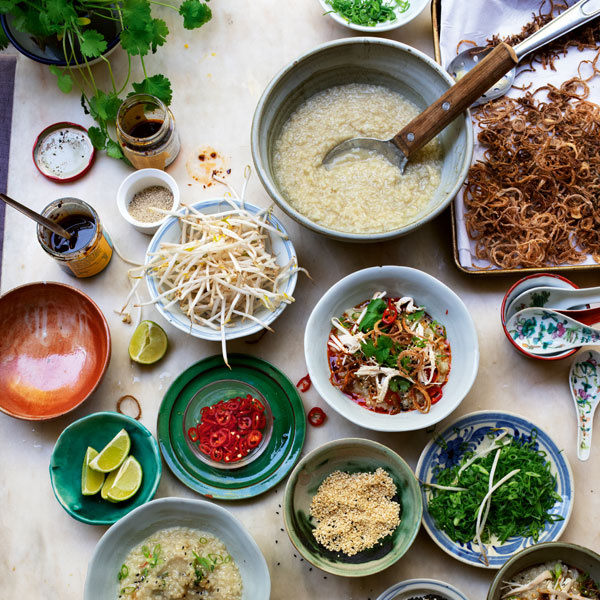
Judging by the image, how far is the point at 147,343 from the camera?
8.70ft

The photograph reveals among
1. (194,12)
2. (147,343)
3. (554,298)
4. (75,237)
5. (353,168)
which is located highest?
(194,12)

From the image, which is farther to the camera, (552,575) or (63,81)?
(63,81)

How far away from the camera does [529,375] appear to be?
8.87 feet

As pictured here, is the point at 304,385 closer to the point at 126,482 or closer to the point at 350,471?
the point at 350,471

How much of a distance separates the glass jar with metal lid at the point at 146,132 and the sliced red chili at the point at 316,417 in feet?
4.12

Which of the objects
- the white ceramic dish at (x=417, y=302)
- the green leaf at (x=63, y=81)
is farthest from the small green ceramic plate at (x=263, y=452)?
the green leaf at (x=63, y=81)

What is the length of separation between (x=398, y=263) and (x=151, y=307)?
1097 mm

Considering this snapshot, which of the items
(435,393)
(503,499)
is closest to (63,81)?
(435,393)

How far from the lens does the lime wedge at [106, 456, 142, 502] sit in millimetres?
2510

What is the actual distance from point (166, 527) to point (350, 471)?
0.77 metres

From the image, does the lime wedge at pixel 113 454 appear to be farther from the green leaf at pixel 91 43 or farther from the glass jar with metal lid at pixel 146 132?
the green leaf at pixel 91 43

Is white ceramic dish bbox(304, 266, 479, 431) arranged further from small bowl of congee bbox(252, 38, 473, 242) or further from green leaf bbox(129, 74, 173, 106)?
green leaf bbox(129, 74, 173, 106)

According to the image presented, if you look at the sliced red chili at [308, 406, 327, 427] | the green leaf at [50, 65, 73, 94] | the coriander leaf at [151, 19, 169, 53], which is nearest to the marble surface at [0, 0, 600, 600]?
the sliced red chili at [308, 406, 327, 427]

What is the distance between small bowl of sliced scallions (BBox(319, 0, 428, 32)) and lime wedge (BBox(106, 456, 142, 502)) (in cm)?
208
